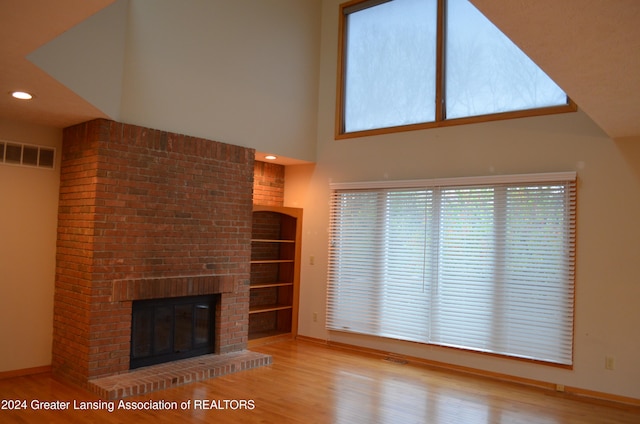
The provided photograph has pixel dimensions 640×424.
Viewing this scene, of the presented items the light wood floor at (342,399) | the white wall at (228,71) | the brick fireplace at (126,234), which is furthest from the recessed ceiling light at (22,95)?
the light wood floor at (342,399)

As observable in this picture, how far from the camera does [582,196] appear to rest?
15.7ft

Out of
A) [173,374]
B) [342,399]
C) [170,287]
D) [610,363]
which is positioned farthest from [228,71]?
[610,363]

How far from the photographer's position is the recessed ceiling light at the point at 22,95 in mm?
3757

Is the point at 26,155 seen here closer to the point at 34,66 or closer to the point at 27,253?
the point at 27,253

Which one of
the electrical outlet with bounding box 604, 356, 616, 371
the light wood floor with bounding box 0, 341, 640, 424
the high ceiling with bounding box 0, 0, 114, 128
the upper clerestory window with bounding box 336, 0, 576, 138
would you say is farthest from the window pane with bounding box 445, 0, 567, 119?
the high ceiling with bounding box 0, 0, 114, 128

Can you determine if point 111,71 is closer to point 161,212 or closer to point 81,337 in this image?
point 161,212

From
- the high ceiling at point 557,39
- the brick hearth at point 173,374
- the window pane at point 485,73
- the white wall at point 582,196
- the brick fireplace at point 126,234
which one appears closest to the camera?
the high ceiling at point 557,39

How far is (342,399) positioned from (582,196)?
9.89ft

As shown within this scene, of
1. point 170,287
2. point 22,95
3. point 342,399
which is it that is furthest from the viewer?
point 170,287

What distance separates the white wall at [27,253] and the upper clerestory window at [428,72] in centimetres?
358

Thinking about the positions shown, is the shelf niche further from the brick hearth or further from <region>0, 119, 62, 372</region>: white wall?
<region>0, 119, 62, 372</region>: white wall

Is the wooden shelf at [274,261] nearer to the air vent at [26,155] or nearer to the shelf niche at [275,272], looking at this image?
the shelf niche at [275,272]

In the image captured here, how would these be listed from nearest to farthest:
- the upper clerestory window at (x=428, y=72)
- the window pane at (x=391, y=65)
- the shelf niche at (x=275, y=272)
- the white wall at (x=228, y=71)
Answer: the white wall at (x=228, y=71) < the upper clerestory window at (x=428, y=72) < the window pane at (x=391, y=65) < the shelf niche at (x=275, y=272)

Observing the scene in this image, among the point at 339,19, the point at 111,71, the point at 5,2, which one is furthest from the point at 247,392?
the point at 339,19
